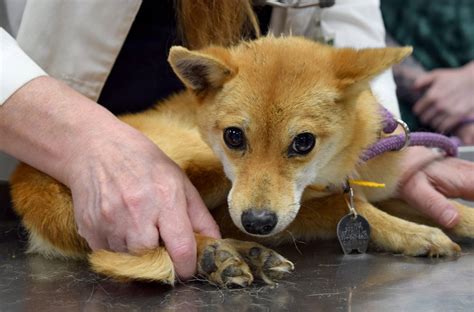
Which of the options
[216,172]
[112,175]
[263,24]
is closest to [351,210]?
[216,172]

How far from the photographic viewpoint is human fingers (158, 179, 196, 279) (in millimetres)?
1071

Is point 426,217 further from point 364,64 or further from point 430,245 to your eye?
point 364,64

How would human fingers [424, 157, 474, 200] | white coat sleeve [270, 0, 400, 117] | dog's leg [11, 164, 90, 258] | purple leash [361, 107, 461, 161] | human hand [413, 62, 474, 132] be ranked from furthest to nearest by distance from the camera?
human hand [413, 62, 474, 132], white coat sleeve [270, 0, 400, 117], human fingers [424, 157, 474, 200], purple leash [361, 107, 461, 161], dog's leg [11, 164, 90, 258]

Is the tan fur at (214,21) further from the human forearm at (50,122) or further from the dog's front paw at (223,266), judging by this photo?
the dog's front paw at (223,266)

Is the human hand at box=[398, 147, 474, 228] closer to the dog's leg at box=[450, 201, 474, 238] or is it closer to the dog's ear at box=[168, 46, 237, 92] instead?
the dog's leg at box=[450, 201, 474, 238]

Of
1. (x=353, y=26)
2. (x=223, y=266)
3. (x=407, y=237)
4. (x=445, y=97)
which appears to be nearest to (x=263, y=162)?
(x=223, y=266)

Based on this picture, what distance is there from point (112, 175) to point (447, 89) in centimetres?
148

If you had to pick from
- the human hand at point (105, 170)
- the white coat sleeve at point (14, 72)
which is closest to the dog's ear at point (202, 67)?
the human hand at point (105, 170)

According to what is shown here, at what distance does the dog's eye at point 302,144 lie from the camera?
45.4 inches

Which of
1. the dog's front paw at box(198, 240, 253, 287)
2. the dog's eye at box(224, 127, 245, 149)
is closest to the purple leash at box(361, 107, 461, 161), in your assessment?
the dog's eye at box(224, 127, 245, 149)

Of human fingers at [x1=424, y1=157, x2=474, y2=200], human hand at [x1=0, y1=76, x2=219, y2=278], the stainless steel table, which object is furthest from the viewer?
human fingers at [x1=424, y1=157, x2=474, y2=200]

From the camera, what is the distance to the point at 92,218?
112 cm

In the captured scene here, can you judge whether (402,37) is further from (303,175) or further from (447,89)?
(303,175)

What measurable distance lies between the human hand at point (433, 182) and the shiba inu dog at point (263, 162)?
5 centimetres
